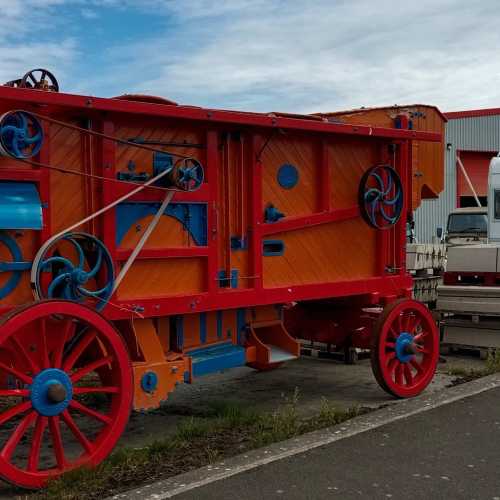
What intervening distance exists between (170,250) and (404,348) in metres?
2.74

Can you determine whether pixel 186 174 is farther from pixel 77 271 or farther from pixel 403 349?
pixel 403 349

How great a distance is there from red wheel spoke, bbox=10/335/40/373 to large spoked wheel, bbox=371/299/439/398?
3.33 meters

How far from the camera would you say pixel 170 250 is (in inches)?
219

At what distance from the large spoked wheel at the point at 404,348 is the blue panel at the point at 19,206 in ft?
11.5

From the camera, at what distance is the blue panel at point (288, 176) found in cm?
643

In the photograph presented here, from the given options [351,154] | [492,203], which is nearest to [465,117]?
[492,203]

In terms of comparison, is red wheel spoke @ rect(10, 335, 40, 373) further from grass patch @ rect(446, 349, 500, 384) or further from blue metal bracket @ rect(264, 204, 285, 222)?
grass patch @ rect(446, 349, 500, 384)

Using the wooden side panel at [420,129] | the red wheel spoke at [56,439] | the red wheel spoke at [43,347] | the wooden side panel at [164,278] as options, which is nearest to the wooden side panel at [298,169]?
the wooden side panel at [420,129]

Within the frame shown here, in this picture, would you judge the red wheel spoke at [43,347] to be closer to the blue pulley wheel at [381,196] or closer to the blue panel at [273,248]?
the blue panel at [273,248]

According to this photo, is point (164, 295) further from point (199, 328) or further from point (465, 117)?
point (465, 117)

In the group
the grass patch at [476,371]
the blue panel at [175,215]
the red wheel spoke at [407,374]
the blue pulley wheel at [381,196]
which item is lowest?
the grass patch at [476,371]

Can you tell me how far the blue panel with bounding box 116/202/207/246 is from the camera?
17.5 feet

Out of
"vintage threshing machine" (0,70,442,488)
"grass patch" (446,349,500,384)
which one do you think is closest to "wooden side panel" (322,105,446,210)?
"vintage threshing machine" (0,70,442,488)

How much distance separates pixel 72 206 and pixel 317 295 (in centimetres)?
250
